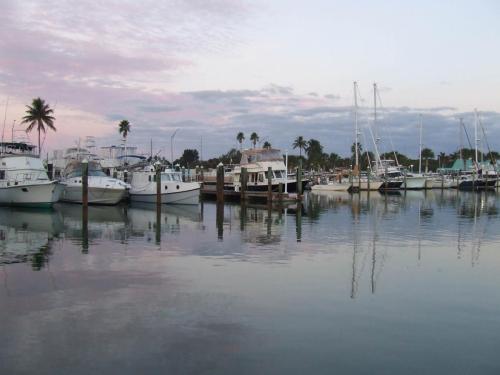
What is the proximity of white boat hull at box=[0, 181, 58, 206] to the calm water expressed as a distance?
16817 mm

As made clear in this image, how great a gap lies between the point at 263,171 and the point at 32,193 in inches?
932

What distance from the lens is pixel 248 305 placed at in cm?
1225

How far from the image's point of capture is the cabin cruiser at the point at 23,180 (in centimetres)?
4088

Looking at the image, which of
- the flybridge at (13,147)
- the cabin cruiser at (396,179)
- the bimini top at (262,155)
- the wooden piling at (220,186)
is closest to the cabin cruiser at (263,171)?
the bimini top at (262,155)

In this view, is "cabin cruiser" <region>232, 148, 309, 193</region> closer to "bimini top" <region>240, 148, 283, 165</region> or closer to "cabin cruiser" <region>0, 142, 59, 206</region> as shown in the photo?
"bimini top" <region>240, 148, 283, 165</region>

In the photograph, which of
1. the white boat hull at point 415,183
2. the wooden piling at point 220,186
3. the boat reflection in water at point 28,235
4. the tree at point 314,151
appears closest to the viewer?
the boat reflection in water at point 28,235

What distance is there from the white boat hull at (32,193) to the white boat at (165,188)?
9.23 m

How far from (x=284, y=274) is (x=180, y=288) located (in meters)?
3.34

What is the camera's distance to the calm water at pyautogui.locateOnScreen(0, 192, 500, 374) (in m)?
8.85

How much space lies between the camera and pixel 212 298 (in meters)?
12.8

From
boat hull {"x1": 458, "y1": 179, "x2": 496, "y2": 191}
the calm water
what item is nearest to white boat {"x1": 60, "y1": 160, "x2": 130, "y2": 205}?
the calm water

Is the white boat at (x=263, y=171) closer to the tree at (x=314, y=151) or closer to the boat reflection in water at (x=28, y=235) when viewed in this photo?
the boat reflection in water at (x=28, y=235)

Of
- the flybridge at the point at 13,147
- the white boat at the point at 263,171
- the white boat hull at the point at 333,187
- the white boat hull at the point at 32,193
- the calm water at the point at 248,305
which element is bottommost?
the calm water at the point at 248,305

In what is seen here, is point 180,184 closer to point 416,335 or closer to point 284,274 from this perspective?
point 284,274
